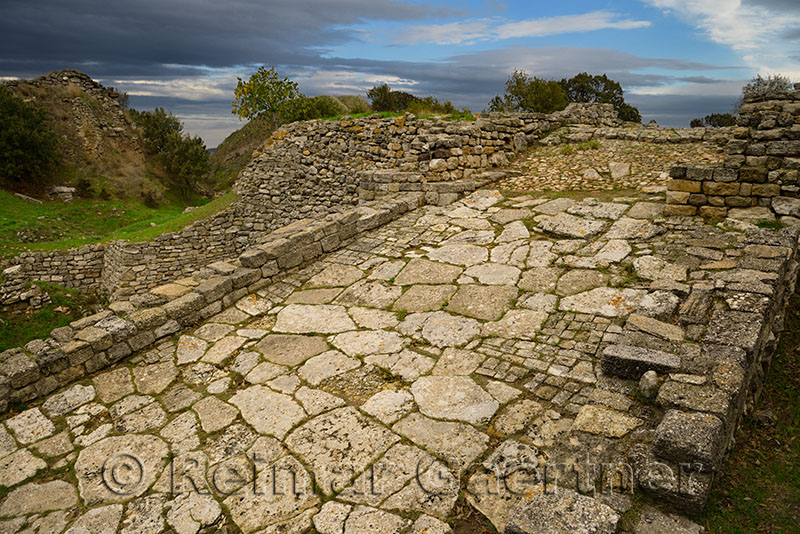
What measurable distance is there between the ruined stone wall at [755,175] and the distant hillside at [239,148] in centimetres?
1913

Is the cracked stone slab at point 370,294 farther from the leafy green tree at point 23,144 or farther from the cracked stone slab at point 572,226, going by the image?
the leafy green tree at point 23,144

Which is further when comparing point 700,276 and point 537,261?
point 537,261

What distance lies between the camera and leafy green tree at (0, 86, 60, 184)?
17969 mm

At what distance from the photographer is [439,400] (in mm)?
3494

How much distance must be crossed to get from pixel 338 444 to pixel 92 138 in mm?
25313

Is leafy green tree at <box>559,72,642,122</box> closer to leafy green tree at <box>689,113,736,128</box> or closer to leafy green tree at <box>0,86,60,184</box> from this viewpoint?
leafy green tree at <box>689,113,736,128</box>

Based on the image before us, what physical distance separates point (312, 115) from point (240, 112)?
11.6 feet

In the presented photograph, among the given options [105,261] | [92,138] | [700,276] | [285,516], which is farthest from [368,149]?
[92,138]

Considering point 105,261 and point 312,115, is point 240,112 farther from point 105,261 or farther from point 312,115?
point 105,261

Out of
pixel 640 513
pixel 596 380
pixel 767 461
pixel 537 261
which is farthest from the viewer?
pixel 537 261

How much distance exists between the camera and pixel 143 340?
4.86 m

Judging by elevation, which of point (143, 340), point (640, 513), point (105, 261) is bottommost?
point (105, 261)

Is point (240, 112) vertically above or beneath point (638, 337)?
above

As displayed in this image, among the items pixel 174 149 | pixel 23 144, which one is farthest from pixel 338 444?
pixel 174 149
